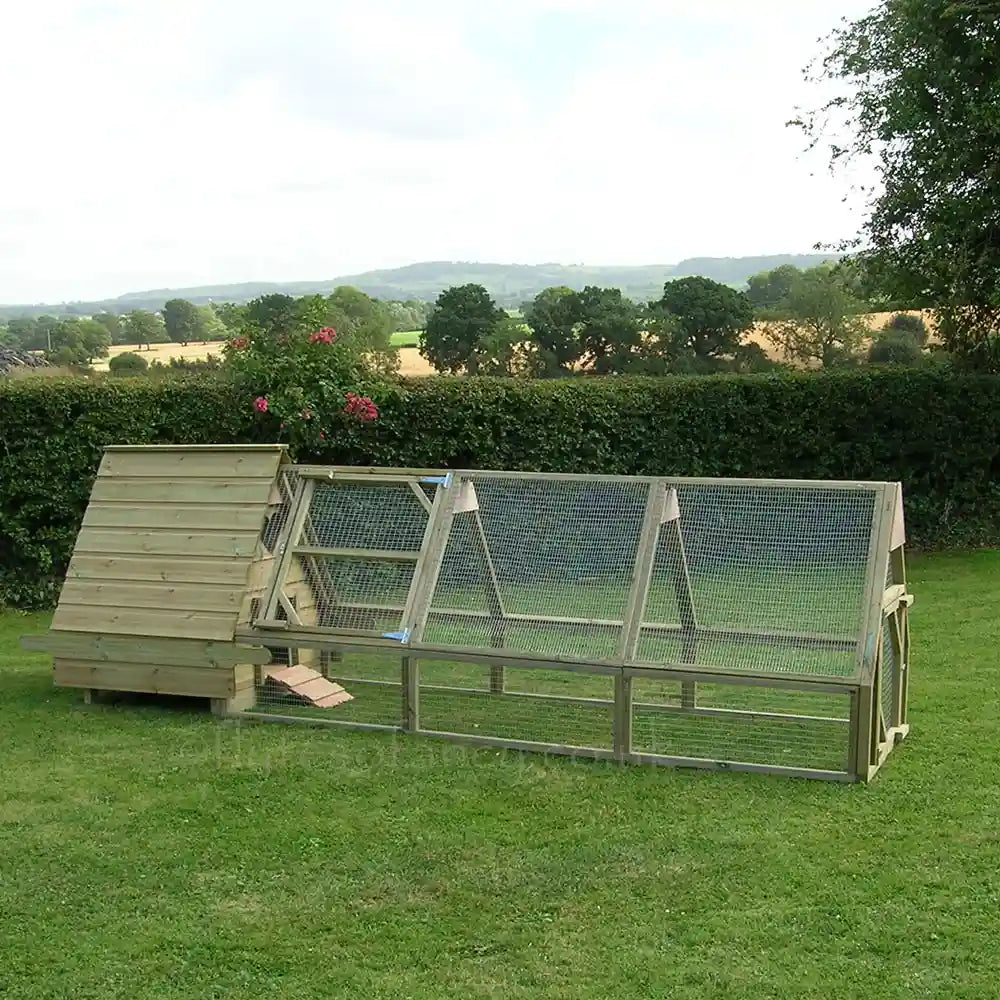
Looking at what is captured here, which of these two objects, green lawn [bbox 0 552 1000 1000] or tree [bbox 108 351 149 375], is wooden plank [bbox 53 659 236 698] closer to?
green lawn [bbox 0 552 1000 1000]

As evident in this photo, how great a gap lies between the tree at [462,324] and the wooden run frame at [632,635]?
45.7ft

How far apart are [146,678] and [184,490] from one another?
47.6 inches

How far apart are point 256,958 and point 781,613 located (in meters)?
3.13

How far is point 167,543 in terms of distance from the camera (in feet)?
22.9

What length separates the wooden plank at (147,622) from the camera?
6582mm

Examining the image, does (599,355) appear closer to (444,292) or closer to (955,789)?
(444,292)

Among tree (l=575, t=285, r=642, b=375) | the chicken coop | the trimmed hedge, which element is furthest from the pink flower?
tree (l=575, t=285, r=642, b=375)

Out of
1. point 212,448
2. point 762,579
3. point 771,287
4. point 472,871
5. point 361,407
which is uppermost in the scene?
point 771,287

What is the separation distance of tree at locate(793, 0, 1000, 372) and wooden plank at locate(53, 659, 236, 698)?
8418 millimetres

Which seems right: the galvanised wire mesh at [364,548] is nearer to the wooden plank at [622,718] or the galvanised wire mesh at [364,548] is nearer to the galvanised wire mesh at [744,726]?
the wooden plank at [622,718]

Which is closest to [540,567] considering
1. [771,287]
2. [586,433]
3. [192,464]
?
[192,464]

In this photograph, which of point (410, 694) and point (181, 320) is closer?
point (410, 694)

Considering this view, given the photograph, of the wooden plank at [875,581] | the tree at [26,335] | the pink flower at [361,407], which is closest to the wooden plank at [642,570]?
the wooden plank at [875,581]

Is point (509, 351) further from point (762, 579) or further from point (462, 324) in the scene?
point (762, 579)
